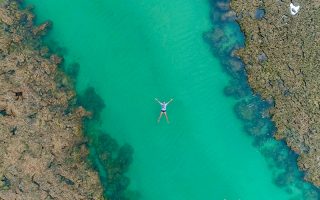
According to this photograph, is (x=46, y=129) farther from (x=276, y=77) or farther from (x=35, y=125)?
(x=276, y=77)

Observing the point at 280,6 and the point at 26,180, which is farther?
the point at 280,6

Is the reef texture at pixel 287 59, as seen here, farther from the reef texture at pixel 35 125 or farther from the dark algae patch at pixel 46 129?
the reef texture at pixel 35 125

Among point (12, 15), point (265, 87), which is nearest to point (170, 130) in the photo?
point (265, 87)

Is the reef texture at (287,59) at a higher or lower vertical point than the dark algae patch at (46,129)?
higher

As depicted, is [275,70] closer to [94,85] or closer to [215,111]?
[215,111]

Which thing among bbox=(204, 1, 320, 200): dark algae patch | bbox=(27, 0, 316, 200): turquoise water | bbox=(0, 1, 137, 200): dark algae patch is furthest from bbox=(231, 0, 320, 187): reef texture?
bbox=(0, 1, 137, 200): dark algae patch

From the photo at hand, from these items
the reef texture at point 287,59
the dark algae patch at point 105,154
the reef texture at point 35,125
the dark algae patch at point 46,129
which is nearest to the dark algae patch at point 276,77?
the reef texture at point 287,59
